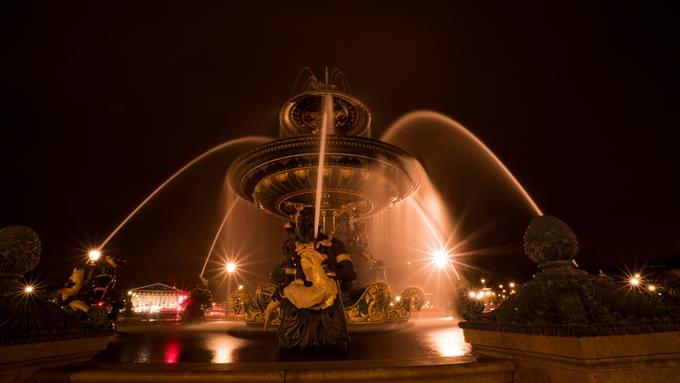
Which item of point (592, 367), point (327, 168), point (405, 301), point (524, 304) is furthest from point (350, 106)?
point (592, 367)

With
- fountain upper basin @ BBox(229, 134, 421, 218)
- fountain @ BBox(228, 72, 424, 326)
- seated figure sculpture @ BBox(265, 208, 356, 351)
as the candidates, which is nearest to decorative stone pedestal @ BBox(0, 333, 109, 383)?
seated figure sculpture @ BBox(265, 208, 356, 351)

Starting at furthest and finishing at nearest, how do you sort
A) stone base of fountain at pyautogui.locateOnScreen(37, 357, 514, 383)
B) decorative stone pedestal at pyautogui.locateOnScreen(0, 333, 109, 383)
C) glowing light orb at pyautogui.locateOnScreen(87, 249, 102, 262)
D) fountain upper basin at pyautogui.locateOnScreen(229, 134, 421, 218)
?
fountain upper basin at pyautogui.locateOnScreen(229, 134, 421, 218) < glowing light orb at pyautogui.locateOnScreen(87, 249, 102, 262) < decorative stone pedestal at pyautogui.locateOnScreen(0, 333, 109, 383) < stone base of fountain at pyautogui.locateOnScreen(37, 357, 514, 383)

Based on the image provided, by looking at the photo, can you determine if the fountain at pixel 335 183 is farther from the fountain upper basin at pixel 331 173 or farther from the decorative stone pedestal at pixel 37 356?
the decorative stone pedestal at pixel 37 356

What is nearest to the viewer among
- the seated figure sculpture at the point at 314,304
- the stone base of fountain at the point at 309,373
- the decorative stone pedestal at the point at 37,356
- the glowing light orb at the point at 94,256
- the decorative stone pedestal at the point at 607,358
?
the decorative stone pedestal at the point at 607,358

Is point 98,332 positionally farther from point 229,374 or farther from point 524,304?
point 524,304

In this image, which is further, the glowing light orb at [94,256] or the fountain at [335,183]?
the fountain at [335,183]

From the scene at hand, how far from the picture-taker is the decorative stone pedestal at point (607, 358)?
3.07 metres

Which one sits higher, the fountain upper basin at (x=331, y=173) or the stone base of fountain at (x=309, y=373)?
the fountain upper basin at (x=331, y=173)

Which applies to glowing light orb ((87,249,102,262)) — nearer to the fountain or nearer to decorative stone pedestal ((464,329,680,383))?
the fountain

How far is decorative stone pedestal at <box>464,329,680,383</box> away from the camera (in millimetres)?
3072

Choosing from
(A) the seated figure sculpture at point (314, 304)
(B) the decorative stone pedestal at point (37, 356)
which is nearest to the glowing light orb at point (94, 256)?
(B) the decorative stone pedestal at point (37, 356)

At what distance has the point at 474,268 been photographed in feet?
214

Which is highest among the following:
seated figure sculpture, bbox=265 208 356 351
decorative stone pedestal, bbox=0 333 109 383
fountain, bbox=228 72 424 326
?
fountain, bbox=228 72 424 326

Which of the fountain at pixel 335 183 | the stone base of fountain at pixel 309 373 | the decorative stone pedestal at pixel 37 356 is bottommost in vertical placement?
the stone base of fountain at pixel 309 373
